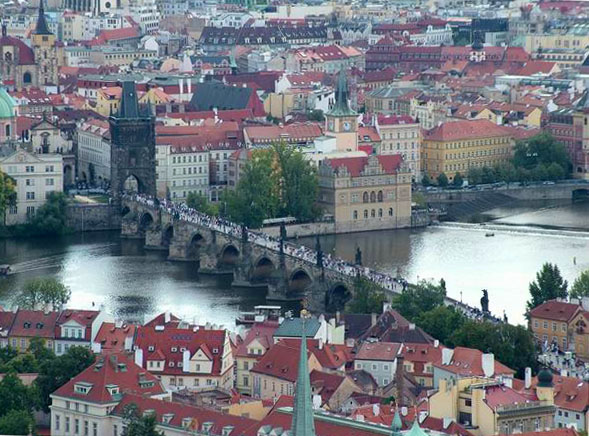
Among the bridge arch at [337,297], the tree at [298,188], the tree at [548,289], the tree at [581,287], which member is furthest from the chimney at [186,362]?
the tree at [298,188]

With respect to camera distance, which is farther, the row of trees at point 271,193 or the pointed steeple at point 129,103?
the pointed steeple at point 129,103

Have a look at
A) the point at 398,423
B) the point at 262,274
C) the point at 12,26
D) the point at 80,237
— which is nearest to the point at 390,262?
the point at 262,274

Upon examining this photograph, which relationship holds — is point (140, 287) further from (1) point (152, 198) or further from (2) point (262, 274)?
(1) point (152, 198)

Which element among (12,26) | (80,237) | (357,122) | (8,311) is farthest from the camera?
(12,26)

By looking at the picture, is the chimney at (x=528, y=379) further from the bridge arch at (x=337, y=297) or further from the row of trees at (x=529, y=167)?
the row of trees at (x=529, y=167)

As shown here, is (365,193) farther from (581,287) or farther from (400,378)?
(400,378)

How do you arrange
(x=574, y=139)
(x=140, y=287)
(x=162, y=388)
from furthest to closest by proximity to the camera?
(x=574, y=139), (x=140, y=287), (x=162, y=388)

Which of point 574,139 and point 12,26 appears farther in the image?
point 12,26

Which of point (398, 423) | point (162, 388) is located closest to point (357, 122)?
point (162, 388)
